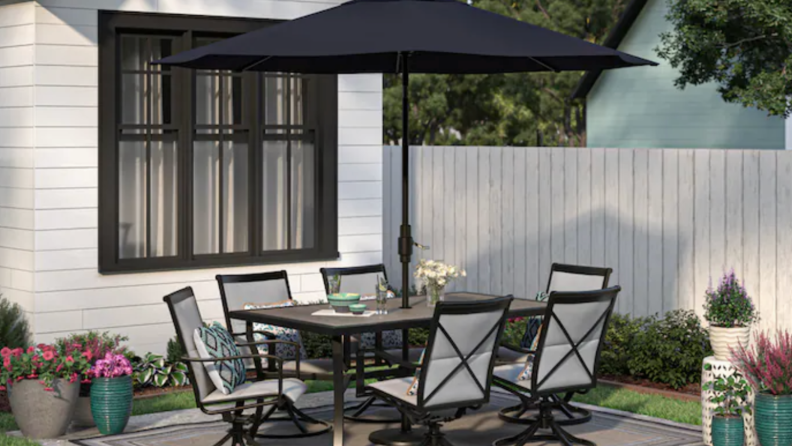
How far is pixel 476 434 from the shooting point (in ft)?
26.4

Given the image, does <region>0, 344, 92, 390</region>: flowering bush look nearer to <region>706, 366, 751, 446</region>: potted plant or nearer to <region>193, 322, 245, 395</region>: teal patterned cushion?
<region>193, 322, 245, 395</region>: teal patterned cushion

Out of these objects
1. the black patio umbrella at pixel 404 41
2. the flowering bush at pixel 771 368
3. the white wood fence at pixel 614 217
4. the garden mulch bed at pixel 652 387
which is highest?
the black patio umbrella at pixel 404 41

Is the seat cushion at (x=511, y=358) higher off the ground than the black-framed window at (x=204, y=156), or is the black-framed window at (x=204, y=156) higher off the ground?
the black-framed window at (x=204, y=156)

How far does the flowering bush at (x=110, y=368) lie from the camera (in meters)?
8.02

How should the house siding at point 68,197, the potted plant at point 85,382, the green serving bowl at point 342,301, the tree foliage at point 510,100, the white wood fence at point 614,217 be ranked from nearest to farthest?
the green serving bowl at point 342,301, the potted plant at point 85,382, the house siding at point 68,197, the white wood fence at point 614,217, the tree foliage at point 510,100

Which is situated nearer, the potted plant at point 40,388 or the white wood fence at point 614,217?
the potted plant at point 40,388

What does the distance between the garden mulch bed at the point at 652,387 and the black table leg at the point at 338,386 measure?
3.07 m

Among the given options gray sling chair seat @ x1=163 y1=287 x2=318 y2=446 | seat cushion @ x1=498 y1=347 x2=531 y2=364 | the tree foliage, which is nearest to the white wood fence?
seat cushion @ x1=498 y1=347 x2=531 y2=364

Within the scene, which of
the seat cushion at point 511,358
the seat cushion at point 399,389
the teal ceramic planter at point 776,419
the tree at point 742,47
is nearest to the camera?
the seat cushion at point 399,389

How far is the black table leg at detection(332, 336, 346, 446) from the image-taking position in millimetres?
7312

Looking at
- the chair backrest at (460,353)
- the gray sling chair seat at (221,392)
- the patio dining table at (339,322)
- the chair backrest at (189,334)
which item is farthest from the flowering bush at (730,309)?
the chair backrest at (189,334)

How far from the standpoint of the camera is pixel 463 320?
22.5 ft

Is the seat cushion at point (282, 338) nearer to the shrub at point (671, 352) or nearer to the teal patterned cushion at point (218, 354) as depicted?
the teal patterned cushion at point (218, 354)

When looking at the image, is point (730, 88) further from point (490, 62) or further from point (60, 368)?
point (60, 368)
